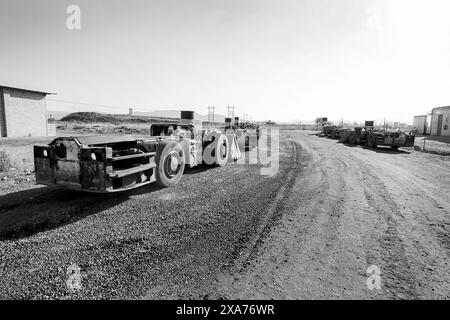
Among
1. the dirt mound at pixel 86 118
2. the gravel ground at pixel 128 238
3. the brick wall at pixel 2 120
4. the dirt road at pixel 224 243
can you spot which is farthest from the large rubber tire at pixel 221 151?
the dirt mound at pixel 86 118

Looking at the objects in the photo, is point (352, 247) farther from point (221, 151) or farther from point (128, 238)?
point (221, 151)

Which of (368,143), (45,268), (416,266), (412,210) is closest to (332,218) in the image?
(416,266)

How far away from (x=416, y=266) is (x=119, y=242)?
3982mm

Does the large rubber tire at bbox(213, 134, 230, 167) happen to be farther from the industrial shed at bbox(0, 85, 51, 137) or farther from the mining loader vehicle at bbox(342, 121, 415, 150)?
the industrial shed at bbox(0, 85, 51, 137)

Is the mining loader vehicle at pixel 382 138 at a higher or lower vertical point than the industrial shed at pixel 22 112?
lower

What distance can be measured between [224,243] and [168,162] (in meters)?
3.23

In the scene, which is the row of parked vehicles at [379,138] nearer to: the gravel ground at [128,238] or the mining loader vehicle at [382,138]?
the mining loader vehicle at [382,138]

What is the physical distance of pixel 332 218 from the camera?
4.74m

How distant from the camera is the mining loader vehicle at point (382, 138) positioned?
53.3ft

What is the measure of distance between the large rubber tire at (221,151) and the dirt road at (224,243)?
282 centimetres

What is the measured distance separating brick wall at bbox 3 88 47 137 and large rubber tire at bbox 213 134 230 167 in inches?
785

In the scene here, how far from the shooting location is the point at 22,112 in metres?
21.4
